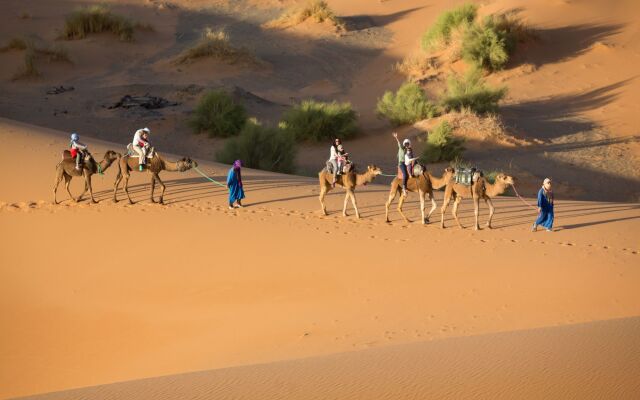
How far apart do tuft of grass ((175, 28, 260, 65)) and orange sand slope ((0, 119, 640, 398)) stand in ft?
75.1

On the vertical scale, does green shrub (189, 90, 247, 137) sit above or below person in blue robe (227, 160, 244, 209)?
above

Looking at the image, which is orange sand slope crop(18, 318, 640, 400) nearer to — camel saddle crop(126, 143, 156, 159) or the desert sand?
the desert sand

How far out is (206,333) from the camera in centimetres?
1007

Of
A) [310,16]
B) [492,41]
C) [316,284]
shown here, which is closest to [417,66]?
[492,41]

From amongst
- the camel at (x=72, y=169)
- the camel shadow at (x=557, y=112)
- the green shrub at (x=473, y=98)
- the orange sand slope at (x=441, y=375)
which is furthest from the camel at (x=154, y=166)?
the camel shadow at (x=557, y=112)

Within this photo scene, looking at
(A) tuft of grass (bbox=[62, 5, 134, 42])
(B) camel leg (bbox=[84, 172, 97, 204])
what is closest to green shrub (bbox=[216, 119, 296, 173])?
(B) camel leg (bbox=[84, 172, 97, 204])

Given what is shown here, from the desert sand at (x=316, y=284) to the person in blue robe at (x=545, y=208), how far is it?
1.05 feet

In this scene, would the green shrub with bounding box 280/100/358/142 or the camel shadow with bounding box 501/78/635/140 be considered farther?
the green shrub with bounding box 280/100/358/142

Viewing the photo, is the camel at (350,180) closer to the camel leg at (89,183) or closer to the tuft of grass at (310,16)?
the camel leg at (89,183)

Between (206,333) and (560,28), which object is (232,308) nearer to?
(206,333)

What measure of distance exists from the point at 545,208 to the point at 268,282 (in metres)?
5.75

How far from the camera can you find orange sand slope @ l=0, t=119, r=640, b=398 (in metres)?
9.33

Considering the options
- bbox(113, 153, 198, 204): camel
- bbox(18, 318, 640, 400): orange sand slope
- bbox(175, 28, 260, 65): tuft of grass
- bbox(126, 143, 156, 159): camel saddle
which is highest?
bbox(175, 28, 260, 65): tuft of grass

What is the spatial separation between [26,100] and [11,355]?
24450 mm
